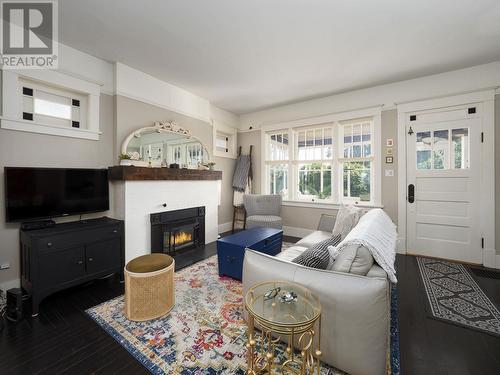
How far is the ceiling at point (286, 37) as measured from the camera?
79.4 inches

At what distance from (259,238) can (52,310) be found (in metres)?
2.16

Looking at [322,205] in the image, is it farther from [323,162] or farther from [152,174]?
[152,174]

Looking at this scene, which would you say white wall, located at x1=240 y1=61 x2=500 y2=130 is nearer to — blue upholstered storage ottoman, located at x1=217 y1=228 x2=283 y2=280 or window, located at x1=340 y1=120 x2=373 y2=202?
window, located at x1=340 y1=120 x2=373 y2=202

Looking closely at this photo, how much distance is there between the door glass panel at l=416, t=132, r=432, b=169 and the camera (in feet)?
11.1

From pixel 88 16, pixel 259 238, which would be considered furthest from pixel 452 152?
pixel 88 16

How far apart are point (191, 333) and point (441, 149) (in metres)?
4.06

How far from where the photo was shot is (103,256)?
8.04ft

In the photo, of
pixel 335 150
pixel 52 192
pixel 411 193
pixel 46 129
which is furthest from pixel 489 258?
pixel 46 129

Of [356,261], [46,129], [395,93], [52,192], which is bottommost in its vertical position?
[356,261]

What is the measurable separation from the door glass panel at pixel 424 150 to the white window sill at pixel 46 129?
467 cm

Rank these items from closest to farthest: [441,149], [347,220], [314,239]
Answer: [347,220] → [314,239] → [441,149]

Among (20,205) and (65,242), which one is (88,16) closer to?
(20,205)

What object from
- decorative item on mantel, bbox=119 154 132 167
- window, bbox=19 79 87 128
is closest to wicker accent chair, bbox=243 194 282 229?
decorative item on mantel, bbox=119 154 132 167

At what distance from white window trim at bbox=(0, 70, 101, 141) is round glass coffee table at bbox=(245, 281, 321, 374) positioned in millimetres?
2812
